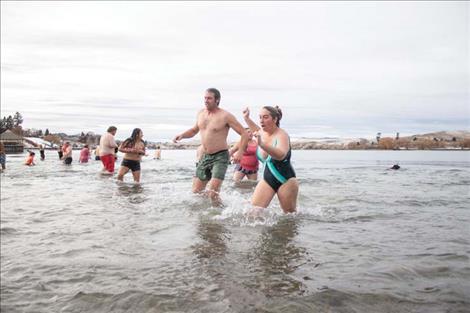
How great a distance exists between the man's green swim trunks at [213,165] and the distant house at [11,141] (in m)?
58.4

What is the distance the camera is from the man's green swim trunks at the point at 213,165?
25.3ft

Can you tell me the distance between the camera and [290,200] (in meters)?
6.46

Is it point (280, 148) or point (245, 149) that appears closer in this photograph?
point (280, 148)

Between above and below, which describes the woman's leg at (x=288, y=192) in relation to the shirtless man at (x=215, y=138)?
below

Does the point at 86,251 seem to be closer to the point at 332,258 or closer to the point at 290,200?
the point at 332,258

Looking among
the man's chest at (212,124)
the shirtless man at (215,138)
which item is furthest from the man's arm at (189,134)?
the man's chest at (212,124)

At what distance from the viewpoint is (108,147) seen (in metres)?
15.0

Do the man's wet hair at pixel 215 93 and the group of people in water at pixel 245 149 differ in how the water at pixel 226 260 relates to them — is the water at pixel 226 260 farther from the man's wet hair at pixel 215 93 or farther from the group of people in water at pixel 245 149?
the man's wet hair at pixel 215 93

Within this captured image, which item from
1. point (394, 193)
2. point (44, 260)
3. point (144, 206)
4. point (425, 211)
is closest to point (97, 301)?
point (44, 260)

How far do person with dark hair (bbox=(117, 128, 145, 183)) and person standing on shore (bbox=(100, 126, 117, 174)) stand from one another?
2.50m

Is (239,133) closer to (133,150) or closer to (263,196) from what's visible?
(263,196)

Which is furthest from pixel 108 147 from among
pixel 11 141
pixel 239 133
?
pixel 11 141

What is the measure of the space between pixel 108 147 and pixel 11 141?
172 ft

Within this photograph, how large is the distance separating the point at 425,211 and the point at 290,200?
311 centimetres
